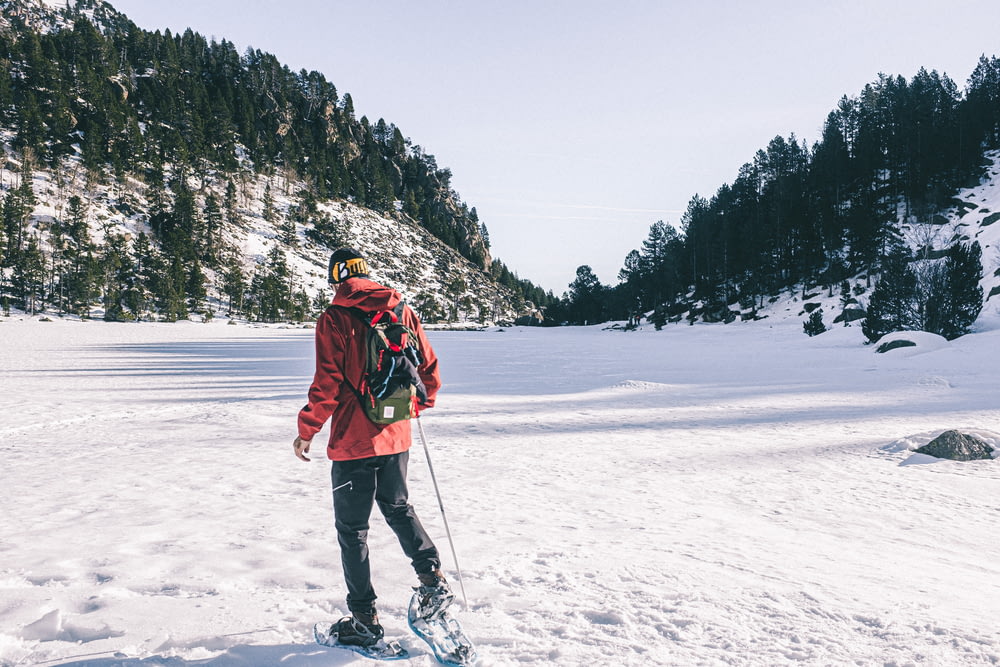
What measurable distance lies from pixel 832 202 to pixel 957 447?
241 ft

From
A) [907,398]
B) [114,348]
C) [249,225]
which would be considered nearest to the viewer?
[907,398]

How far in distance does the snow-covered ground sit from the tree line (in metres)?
50.4

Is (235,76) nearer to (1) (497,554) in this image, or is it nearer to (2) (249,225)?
(2) (249,225)

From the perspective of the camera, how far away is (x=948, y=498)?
17.9 feet

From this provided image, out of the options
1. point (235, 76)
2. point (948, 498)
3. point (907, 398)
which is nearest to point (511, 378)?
point (907, 398)

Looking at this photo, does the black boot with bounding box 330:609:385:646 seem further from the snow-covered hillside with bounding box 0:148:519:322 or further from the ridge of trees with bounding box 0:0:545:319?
the snow-covered hillside with bounding box 0:148:519:322

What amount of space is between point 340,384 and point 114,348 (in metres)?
30.1

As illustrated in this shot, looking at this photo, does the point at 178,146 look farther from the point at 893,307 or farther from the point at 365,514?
the point at 365,514

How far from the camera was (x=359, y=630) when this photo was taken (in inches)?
104

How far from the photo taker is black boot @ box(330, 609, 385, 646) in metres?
2.63

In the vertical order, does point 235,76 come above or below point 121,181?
above

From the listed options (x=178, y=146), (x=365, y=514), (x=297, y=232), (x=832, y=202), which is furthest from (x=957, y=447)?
(x=178, y=146)

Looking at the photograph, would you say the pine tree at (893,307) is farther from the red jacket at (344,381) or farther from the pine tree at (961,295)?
the red jacket at (344,381)

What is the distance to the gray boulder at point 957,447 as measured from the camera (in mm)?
6816
